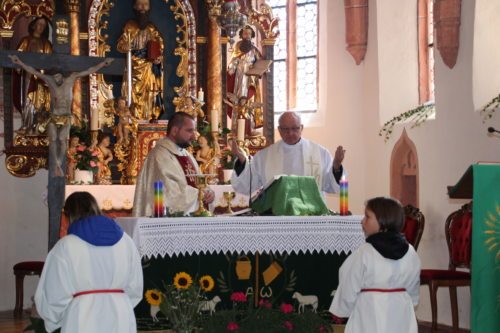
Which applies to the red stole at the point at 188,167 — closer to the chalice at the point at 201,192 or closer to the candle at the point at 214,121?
the chalice at the point at 201,192

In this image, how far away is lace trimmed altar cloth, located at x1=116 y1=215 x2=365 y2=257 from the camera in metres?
7.45

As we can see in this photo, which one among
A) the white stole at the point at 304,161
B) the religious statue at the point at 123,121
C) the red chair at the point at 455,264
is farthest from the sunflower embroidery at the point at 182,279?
the religious statue at the point at 123,121

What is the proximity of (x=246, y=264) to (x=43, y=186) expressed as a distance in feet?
16.1

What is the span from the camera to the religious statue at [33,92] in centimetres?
1188

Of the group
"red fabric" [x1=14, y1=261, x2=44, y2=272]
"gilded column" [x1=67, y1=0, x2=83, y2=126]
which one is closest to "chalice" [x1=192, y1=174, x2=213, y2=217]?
"red fabric" [x1=14, y1=261, x2=44, y2=272]

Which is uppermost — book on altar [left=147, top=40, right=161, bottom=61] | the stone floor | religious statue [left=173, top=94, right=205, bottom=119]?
book on altar [left=147, top=40, right=161, bottom=61]

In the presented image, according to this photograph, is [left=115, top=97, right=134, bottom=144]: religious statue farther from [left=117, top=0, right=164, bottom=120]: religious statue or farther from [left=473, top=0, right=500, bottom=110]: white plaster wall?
[left=473, top=0, right=500, bottom=110]: white plaster wall

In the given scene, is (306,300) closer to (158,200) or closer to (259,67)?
(158,200)

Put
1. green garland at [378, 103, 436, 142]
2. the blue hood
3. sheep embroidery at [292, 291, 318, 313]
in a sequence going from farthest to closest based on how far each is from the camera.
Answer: green garland at [378, 103, 436, 142]
sheep embroidery at [292, 291, 318, 313]
the blue hood

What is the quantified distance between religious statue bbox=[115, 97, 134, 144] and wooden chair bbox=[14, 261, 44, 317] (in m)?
1.81

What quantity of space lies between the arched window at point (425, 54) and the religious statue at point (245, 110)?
2966 millimetres

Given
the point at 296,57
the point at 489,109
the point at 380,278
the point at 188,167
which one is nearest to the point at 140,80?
the point at 188,167

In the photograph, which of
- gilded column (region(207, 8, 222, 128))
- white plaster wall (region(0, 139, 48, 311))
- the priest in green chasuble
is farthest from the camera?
gilded column (region(207, 8, 222, 128))

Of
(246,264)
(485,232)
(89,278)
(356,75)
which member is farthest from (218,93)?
(89,278)
